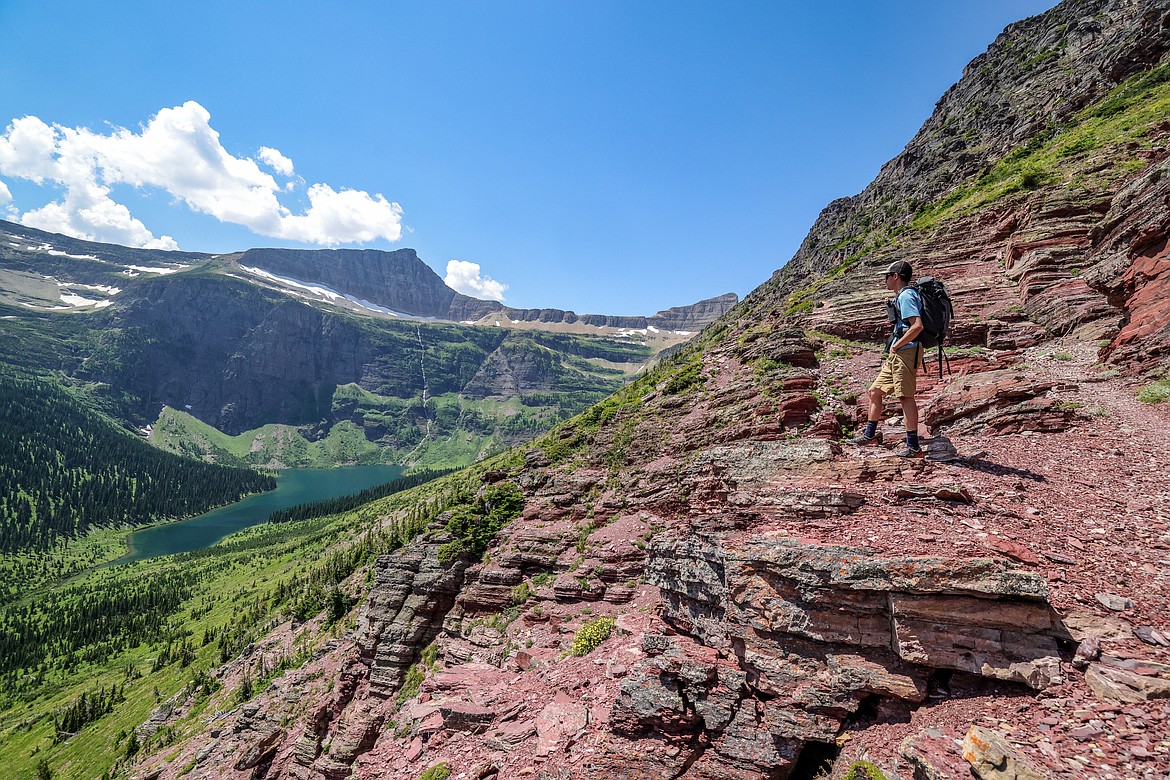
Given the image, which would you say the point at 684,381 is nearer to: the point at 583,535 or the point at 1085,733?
the point at 583,535

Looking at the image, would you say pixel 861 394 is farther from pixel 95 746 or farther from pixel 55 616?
pixel 55 616

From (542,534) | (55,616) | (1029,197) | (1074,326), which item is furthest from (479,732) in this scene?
(55,616)

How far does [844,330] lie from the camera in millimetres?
28859

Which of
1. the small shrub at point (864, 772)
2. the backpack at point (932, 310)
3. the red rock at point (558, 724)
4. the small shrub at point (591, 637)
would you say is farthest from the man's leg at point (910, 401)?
the small shrub at point (591, 637)

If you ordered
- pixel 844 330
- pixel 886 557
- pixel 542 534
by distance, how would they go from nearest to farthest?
1. pixel 886 557
2. pixel 542 534
3. pixel 844 330

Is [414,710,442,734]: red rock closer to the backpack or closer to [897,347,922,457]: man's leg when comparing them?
[897,347,922,457]: man's leg

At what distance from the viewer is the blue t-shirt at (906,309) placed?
435 inches

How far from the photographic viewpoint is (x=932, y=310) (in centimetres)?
1105

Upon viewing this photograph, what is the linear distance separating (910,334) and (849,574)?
610 centimetres

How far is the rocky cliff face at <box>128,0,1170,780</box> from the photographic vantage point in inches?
270

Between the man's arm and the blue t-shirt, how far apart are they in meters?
0.14

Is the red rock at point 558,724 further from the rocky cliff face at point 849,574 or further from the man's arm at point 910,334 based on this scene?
the man's arm at point 910,334

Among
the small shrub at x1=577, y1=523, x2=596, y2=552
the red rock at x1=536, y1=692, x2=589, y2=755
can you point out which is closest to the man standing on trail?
the red rock at x1=536, y1=692, x2=589, y2=755

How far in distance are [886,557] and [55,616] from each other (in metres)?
198
